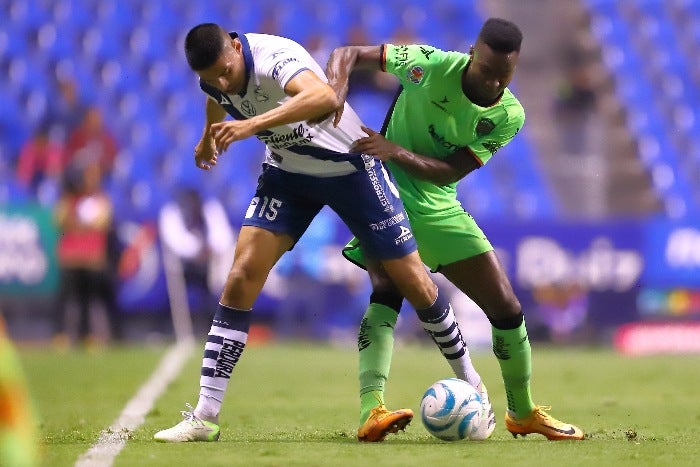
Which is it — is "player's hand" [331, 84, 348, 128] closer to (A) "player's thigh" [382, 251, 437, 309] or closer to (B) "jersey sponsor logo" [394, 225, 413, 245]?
(B) "jersey sponsor logo" [394, 225, 413, 245]

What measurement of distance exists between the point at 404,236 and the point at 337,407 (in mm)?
2551

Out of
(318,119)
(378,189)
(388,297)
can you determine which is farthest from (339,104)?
(388,297)

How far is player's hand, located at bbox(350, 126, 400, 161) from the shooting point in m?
6.84

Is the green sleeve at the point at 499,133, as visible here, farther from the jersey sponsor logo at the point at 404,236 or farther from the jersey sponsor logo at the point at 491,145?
the jersey sponsor logo at the point at 404,236

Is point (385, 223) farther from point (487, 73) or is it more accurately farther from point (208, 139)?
point (208, 139)

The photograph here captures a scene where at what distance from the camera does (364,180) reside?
6.85m

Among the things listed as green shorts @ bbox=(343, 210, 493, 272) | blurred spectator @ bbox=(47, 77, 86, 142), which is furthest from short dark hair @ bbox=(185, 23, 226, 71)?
blurred spectator @ bbox=(47, 77, 86, 142)

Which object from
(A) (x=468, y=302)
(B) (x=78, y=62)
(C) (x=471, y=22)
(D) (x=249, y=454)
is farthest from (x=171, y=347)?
(D) (x=249, y=454)

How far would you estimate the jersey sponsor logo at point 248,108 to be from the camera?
21.8 feet

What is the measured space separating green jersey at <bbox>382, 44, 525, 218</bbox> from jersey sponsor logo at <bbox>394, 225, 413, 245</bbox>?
390 mm

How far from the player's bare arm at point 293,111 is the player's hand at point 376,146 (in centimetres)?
58

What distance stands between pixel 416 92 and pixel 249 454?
8.14ft

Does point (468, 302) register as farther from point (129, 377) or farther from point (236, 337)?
point (236, 337)

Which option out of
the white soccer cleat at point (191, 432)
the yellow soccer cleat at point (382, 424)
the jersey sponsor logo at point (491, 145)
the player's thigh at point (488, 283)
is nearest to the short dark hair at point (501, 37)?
the jersey sponsor logo at point (491, 145)
